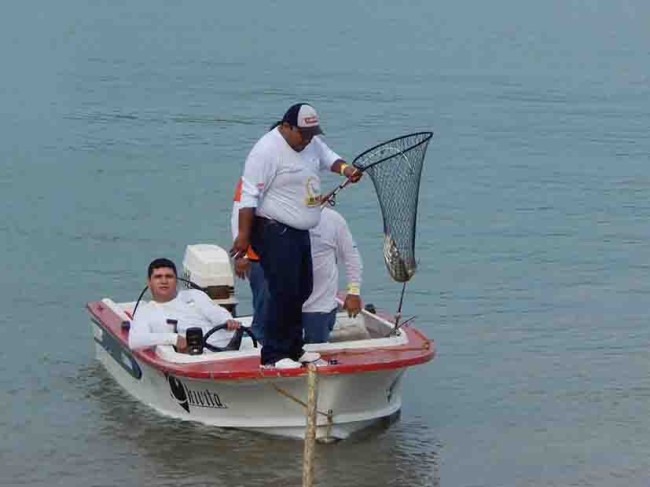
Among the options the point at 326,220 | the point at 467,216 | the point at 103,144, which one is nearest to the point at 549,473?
the point at 326,220

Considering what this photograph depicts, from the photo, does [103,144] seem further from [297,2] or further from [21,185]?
[297,2]

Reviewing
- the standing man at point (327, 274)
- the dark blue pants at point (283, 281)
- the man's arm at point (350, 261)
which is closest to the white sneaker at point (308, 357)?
the dark blue pants at point (283, 281)

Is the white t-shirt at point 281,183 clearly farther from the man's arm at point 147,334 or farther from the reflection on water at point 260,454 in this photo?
the reflection on water at point 260,454

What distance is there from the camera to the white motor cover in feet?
42.6

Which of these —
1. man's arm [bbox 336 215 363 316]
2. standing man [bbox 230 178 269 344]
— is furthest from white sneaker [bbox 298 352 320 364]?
man's arm [bbox 336 215 363 316]

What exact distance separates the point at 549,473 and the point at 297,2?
5671cm

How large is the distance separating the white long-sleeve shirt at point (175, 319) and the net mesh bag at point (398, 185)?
1.46 meters

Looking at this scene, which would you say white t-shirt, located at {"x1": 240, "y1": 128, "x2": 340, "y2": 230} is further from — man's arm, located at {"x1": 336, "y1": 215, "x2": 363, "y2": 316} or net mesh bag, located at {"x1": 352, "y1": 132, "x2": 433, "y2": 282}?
man's arm, located at {"x1": 336, "y1": 215, "x2": 363, "y2": 316}

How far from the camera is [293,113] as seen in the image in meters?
10.4

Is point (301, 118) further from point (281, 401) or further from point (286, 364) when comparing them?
point (281, 401)

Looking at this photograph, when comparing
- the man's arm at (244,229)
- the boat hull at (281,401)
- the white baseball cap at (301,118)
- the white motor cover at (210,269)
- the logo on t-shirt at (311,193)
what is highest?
the white baseball cap at (301,118)

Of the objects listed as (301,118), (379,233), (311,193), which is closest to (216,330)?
(311,193)

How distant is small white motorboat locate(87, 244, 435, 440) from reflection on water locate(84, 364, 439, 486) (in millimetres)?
95

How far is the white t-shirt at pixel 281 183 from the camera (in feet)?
34.2
